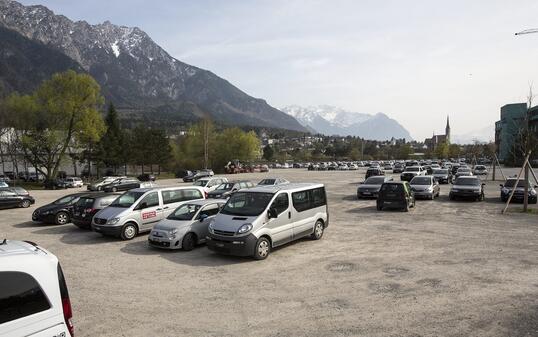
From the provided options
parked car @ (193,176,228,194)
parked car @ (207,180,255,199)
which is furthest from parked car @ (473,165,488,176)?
parked car @ (207,180,255,199)

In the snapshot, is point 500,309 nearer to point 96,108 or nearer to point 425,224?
point 425,224

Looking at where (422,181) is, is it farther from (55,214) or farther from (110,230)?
(55,214)

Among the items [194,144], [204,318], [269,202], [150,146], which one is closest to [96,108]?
[150,146]

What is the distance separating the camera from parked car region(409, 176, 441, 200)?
25406mm

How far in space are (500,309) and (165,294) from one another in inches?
261

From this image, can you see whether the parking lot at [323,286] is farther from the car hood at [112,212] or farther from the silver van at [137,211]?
the car hood at [112,212]

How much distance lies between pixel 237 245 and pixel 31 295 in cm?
708

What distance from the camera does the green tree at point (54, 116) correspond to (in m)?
51.8

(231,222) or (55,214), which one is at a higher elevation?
(231,222)

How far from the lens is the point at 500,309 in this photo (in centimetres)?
736

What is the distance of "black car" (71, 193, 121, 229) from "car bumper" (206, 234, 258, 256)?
7683 mm

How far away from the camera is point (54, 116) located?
5272 cm

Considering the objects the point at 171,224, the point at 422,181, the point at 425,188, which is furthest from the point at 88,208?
the point at 422,181

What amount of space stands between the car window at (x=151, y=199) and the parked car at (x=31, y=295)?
11.1m
